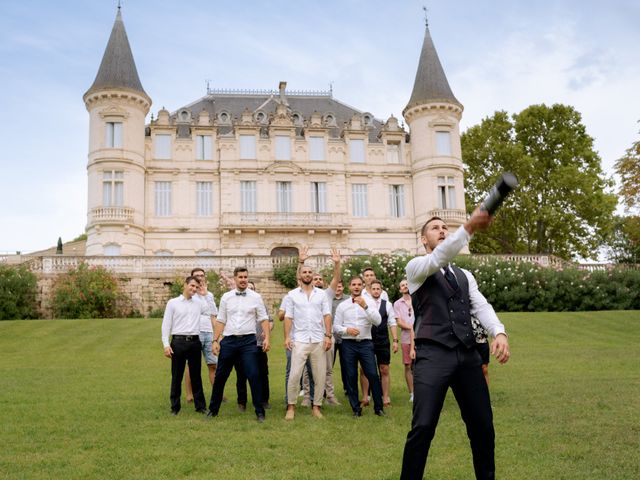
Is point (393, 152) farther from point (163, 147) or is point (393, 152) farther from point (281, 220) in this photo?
point (163, 147)

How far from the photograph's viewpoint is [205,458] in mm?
6668

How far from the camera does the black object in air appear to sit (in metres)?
4.09

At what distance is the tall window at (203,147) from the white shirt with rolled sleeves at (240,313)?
30.6 metres

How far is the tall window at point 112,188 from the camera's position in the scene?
117ft

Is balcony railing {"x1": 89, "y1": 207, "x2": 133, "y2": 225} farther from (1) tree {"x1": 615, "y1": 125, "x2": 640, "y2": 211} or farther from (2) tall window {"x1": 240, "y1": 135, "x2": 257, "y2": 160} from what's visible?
(1) tree {"x1": 615, "y1": 125, "x2": 640, "y2": 211}

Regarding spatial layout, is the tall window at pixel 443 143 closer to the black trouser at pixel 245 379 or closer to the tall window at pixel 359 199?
the tall window at pixel 359 199

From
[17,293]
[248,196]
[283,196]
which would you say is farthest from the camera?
[283,196]

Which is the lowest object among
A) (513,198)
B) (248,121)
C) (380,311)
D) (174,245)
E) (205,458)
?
(205,458)

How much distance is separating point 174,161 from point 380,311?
30245mm

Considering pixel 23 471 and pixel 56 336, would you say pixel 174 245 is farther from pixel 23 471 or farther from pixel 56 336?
pixel 23 471

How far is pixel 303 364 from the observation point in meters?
9.20

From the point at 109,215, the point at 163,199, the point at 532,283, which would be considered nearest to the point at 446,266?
the point at 532,283

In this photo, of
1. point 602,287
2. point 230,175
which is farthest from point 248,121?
point 602,287

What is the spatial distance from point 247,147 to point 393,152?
927 cm
